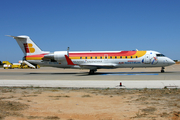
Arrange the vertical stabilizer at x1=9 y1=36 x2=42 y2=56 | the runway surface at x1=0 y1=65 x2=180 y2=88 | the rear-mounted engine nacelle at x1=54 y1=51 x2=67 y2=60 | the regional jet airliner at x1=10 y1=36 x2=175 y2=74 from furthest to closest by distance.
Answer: the vertical stabilizer at x1=9 y1=36 x2=42 y2=56 < the rear-mounted engine nacelle at x1=54 y1=51 x2=67 y2=60 < the regional jet airliner at x1=10 y1=36 x2=175 y2=74 < the runway surface at x1=0 y1=65 x2=180 y2=88

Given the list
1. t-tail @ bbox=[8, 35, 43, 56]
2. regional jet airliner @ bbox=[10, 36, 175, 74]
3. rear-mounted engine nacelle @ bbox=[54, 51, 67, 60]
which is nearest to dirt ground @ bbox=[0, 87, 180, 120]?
regional jet airliner @ bbox=[10, 36, 175, 74]

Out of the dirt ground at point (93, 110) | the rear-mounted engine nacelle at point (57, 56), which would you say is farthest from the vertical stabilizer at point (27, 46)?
the dirt ground at point (93, 110)

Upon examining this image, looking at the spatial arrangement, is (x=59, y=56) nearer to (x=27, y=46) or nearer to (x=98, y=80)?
(x=27, y=46)

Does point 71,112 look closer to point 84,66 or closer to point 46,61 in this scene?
point 84,66

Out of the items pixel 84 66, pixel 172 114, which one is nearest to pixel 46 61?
pixel 84 66

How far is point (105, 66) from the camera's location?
2875cm

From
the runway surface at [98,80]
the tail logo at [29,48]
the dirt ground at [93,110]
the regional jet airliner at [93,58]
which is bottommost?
the runway surface at [98,80]

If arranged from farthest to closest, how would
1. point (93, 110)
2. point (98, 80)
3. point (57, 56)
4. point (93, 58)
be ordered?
point (57, 56) < point (93, 58) < point (98, 80) < point (93, 110)

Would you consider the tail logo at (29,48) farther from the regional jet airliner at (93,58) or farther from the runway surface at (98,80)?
the runway surface at (98,80)

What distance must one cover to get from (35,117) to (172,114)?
4927 millimetres

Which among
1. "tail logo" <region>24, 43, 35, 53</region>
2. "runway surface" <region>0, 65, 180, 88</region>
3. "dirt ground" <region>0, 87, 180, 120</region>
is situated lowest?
"runway surface" <region>0, 65, 180, 88</region>

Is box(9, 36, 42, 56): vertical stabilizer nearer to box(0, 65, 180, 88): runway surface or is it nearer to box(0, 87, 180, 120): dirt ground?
box(0, 65, 180, 88): runway surface

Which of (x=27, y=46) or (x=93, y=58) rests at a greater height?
(x=27, y=46)

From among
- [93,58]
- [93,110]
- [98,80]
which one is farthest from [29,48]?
[93,110]
